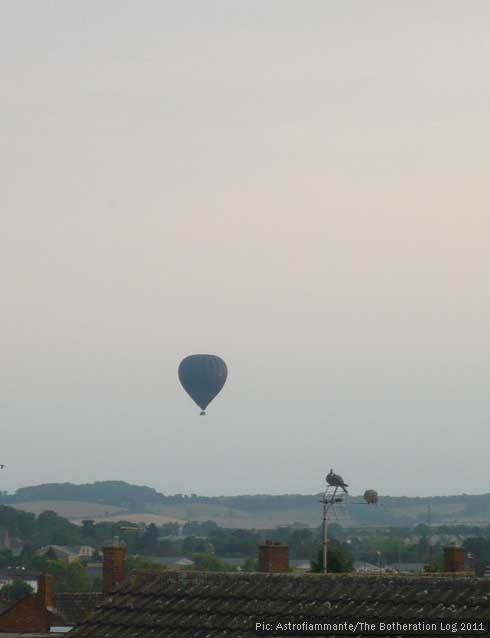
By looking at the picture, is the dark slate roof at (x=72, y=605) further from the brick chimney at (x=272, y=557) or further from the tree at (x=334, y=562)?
the brick chimney at (x=272, y=557)

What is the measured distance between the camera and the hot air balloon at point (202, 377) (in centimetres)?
10794

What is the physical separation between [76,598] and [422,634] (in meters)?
45.0

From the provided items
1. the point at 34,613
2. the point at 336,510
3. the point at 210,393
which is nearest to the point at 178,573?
the point at 336,510

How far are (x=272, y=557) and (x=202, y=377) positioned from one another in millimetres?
64602

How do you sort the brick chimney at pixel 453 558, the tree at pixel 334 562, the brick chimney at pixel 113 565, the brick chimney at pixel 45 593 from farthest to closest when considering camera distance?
the brick chimney at pixel 45 593, the tree at pixel 334 562, the brick chimney at pixel 453 558, the brick chimney at pixel 113 565

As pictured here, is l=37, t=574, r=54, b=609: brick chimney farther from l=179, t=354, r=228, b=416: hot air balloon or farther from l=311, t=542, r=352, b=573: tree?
l=179, t=354, r=228, b=416: hot air balloon

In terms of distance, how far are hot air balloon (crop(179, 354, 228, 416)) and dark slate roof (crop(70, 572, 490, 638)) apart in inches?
3011

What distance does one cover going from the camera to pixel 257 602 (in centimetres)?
2933

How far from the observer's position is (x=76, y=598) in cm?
7056

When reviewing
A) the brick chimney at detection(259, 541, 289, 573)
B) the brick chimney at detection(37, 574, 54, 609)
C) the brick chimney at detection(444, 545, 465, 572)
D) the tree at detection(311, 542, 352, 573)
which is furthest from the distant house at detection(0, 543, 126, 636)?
the brick chimney at detection(259, 541, 289, 573)

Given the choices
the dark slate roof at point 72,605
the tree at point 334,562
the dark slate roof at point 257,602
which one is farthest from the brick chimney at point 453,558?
the dark slate roof at point 257,602

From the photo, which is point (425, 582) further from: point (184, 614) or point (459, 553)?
point (459, 553)

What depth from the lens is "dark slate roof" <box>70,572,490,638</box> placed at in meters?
28.1

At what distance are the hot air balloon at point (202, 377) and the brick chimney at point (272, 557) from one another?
205 feet
